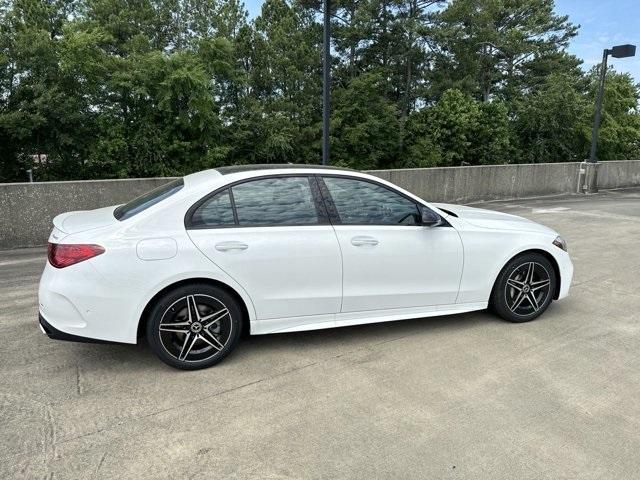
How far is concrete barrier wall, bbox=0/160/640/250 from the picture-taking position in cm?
749

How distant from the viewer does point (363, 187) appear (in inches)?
164

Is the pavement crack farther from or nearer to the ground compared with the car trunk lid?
nearer to the ground

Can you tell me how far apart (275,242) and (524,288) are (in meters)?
2.39

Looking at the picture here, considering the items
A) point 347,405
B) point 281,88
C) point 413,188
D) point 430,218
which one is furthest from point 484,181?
point 347,405

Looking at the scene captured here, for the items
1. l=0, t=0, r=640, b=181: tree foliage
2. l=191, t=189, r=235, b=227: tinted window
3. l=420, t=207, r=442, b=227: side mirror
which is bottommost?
l=420, t=207, r=442, b=227: side mirror

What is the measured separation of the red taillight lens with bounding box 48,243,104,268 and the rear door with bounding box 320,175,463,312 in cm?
174

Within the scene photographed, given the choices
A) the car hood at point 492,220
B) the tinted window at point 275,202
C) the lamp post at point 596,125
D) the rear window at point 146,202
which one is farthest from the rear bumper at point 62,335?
the lamp post at point 596,125

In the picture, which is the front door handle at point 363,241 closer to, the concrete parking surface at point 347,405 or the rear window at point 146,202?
the concrete parking surface at point 347,405

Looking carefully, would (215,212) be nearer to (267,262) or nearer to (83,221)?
(267,262)

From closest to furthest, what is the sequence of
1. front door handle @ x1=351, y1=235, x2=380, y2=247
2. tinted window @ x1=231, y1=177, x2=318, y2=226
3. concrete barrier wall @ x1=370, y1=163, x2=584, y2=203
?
tinted window @ x1=231, y1=177, x2=318, y2=226 → front door handle @ x1=351, y1=235, x2=380, y2=247 → concrete barrier wall @ x1=370, y1=163, x2=584, y2=203

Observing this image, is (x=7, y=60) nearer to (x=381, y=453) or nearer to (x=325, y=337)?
(x=325, y=337)

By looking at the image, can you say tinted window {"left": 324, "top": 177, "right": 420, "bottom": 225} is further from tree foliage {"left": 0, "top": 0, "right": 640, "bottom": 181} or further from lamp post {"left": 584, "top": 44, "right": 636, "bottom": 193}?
lamp post {"left": 584, "top": 44, "right": 636, "bottom": 193}

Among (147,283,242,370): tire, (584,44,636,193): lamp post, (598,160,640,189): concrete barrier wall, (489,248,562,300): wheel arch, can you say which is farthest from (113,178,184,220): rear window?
(598,160,640,189): concrete barrier wall

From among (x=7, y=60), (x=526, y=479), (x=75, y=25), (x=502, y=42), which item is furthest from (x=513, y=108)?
(x=526, y=479)
